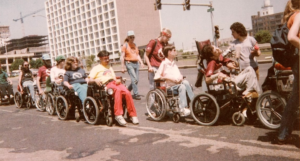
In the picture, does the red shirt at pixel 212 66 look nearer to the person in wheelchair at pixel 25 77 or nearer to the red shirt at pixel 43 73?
the red shirt at pixel 43 73

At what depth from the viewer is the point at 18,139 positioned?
667 cm

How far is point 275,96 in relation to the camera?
4887 mm

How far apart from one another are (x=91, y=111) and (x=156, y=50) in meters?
2.09

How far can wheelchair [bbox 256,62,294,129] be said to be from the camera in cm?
480

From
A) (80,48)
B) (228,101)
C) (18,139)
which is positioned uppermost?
(80,48)

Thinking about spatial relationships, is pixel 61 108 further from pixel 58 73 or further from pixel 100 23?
pixel 100 23

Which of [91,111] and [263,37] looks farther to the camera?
[263,37]

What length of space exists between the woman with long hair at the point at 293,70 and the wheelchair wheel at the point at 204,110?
1509mm

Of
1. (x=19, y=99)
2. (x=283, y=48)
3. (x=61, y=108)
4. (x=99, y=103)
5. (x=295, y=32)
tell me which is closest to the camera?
(x=295, y=32)

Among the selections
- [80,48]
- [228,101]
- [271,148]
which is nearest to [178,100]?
[228,101]

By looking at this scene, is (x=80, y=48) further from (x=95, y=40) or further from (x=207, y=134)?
(x=207, y=134)

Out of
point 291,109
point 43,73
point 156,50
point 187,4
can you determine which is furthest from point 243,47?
point 187,4

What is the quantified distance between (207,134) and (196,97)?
797mm

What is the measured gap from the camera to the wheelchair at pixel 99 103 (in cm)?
685
